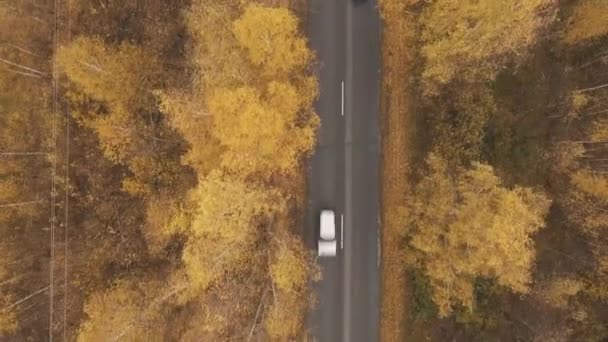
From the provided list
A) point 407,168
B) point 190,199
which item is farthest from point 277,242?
point 407,168

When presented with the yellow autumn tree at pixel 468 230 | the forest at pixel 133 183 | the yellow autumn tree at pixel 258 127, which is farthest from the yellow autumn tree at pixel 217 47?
the yellow autumn tree at pixel 468 230

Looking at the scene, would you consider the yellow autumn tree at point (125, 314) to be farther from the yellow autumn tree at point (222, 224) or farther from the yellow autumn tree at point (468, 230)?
the yellow autumn tree at point (468, 230)

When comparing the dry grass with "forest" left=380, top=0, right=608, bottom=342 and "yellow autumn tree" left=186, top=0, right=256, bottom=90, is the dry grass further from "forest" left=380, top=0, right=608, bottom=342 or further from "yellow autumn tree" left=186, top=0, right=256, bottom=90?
"yellow autumn tree" left=186, top=0, right=256, bottom=90

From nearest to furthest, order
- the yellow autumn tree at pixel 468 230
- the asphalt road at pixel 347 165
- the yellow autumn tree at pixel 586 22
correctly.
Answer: the yellow autumn tree at pixel 468 230 < the yellow autumn tree at pixel 586 22 < the asphalt road at pixel 347 165

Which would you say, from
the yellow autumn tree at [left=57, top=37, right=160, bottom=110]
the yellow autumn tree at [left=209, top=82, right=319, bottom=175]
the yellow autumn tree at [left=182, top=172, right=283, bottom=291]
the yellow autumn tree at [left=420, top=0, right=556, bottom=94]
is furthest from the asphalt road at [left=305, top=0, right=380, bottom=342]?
the yellow autumn tree at [left=57, top=37, right=160, bottom=110]

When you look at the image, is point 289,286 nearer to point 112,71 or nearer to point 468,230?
point 468,230

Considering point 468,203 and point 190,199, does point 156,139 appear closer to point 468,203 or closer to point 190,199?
point 190,199
